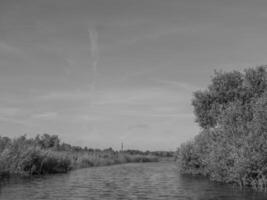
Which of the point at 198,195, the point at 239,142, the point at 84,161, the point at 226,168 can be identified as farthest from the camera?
the point at 84,161

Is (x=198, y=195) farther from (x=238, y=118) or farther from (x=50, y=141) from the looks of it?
(x=50, y=141)

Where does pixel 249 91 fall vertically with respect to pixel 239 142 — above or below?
above

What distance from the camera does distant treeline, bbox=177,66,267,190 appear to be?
33156mm

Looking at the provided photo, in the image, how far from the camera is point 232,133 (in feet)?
127

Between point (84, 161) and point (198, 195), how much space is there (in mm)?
42099

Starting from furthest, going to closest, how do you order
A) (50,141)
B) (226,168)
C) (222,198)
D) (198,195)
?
(50,141)
(226,168)
(198,195)
(222,198)

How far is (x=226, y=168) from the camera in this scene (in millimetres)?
37531

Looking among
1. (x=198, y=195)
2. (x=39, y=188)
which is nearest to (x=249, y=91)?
(x=198, y=195)

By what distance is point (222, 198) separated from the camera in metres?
27.2

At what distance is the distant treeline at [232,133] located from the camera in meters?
33.2

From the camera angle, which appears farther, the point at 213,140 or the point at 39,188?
the point at 213,140

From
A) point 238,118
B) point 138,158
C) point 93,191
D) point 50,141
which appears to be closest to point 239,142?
point 238,118

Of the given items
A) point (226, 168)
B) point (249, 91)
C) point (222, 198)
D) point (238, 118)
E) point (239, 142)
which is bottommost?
point (222, 198)

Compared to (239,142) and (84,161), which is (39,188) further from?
(84,161)
